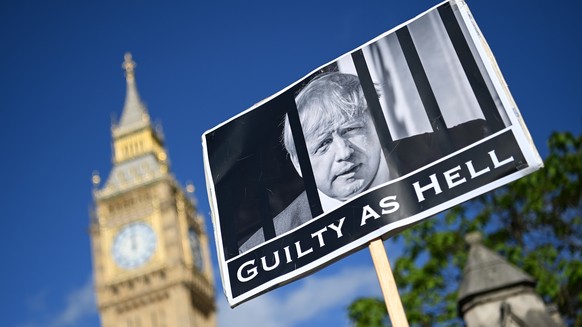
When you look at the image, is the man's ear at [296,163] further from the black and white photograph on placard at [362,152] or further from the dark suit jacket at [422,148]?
the dark suit jacket at [422,148]

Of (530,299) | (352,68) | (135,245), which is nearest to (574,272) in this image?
(530,299)

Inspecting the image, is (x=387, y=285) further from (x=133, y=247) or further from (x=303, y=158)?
(x=133, y=247)

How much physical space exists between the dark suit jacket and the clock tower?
2103 inches

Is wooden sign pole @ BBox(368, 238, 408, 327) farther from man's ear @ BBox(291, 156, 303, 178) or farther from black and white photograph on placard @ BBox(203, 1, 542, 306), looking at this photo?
man's ear @ BBox(291, 156, 303, 178)

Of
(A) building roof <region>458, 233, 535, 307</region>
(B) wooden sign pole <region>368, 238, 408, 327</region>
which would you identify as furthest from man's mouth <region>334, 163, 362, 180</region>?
(A) building roof <region>458, 233, 535, 307</region>

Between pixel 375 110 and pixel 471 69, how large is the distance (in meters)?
0.84

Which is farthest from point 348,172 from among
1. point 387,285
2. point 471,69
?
point 471,69

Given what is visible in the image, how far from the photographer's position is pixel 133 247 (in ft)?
194

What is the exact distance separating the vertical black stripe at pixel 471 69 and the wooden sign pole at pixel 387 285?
1.24 m

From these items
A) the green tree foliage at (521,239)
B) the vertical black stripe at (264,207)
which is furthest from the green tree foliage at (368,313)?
the vertical black stripe at (264,207)

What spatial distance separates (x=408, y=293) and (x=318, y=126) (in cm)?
1956

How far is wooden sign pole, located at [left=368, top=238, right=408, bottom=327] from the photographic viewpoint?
489cm

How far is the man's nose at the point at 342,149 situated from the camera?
5777 mm

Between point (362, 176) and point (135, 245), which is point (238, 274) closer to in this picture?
point (362, 176)
